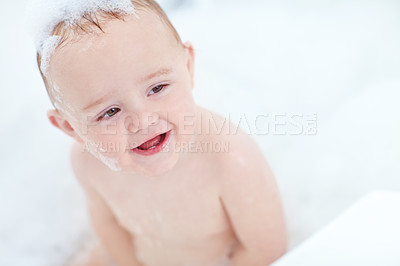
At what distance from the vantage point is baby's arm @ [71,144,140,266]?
50.0 inches

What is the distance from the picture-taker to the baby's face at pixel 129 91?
0.78 metres

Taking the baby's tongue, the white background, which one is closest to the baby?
the baby's tongue

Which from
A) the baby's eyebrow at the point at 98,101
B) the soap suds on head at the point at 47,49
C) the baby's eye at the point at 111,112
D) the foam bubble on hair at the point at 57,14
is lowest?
the baby's eye at the point at 111,112

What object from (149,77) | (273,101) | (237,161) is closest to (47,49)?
(149,77)

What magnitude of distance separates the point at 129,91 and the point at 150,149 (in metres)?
0.16

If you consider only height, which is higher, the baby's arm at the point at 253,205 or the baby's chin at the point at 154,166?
the baby's chin at the point at 154,166

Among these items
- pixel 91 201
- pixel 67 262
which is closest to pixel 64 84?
pixel 91 201

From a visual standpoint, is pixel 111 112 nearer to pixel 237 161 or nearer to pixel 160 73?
pixel 160 73

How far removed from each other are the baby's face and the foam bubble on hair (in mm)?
23

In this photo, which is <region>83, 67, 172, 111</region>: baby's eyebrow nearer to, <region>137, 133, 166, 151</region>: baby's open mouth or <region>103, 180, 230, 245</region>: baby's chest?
<region>137, 133, 166, 151</region>: baby's open mouth

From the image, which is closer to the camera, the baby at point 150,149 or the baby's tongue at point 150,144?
the baby at point 150,149

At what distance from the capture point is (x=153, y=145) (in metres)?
0.93

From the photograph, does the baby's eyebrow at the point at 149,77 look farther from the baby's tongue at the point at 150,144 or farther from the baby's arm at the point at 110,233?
the baby's arm at the point at 110,233

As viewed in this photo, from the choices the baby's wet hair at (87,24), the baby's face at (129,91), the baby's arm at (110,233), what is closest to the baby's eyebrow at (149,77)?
the baby's face at (129,91)
